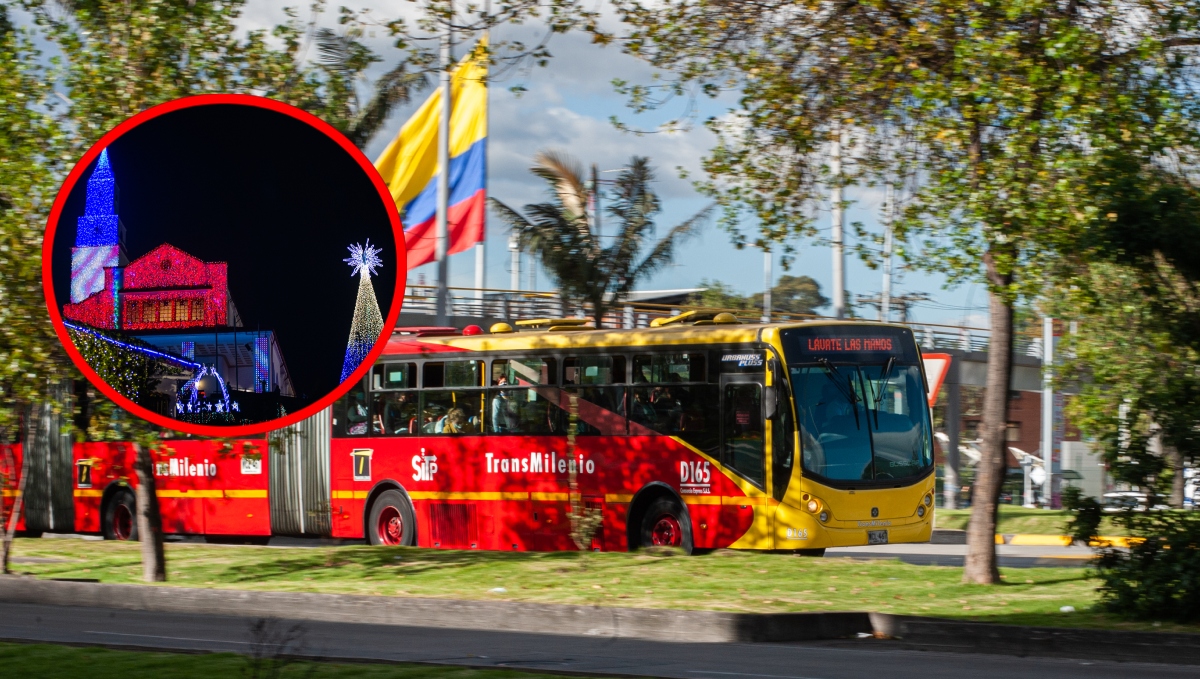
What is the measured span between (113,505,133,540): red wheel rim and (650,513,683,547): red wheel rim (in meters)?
10.4

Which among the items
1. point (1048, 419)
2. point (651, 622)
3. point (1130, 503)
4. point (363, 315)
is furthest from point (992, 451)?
point (1048, 419)

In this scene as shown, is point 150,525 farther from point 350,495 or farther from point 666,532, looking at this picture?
point 666,532

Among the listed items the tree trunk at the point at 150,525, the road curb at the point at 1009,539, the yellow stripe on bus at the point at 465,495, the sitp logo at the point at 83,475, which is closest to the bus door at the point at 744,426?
the yellow stripe on bus at the point at 465,495

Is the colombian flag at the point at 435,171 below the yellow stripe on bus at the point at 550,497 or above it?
above

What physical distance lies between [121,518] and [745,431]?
40.6 feet

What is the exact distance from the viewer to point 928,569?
616 inches

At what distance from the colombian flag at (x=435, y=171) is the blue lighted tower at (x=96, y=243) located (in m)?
22.5

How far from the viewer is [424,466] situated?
69.7ft

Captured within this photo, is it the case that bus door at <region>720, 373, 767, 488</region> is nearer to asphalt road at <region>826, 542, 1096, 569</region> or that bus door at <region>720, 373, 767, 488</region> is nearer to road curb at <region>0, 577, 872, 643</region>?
A: asphalt road at <region>826, 542, 1096, 569</region>

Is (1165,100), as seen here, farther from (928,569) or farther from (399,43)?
(399,43)

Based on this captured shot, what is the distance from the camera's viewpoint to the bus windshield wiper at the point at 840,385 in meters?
18.2

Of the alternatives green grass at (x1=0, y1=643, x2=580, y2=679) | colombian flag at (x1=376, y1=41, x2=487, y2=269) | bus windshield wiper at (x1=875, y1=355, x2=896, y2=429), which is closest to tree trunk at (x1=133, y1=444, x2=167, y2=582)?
green grass at (x1=0, y1=643, x2=580, y2=679)

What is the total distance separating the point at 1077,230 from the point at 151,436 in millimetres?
9546

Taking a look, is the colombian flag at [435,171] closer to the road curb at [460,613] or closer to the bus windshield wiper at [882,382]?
the bus windshield wiper at [882,382]
